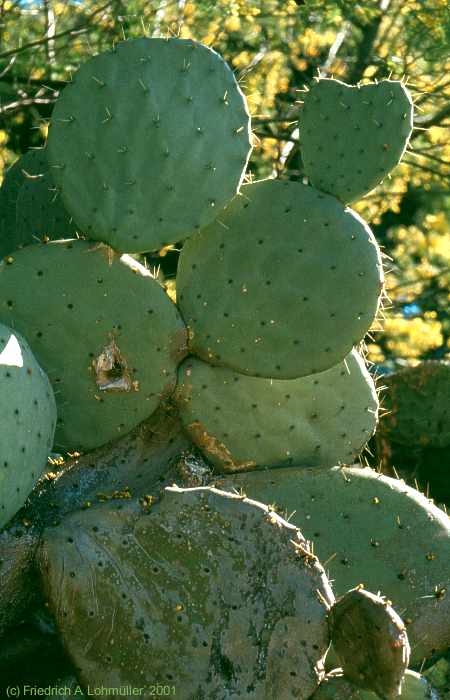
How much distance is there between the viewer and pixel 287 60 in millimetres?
5832

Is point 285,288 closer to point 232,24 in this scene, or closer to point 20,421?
point 20,421

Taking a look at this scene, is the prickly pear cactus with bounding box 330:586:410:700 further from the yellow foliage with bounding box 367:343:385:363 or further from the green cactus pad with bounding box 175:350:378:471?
the yellow foliage with bounding box 367:343:385:363

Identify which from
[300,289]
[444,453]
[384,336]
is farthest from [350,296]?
[384,336]

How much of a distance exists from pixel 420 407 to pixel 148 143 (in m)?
2.11

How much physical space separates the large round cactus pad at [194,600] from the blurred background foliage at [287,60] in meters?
2.05

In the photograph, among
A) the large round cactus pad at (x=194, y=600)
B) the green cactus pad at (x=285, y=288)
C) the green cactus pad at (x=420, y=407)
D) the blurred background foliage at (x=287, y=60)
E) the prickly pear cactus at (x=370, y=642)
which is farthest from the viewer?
the blurred background foliage at (x=287, y=60)

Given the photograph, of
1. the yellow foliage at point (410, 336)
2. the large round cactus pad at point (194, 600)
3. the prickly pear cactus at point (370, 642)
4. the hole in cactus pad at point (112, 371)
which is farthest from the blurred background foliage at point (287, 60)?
the prickly pear cactus at point (370, 642)

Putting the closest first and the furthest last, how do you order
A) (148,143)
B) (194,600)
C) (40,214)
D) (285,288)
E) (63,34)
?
1. (194,600)
2. (148,143)
3. (285,288)
4. (40,214)
5. (63,34)

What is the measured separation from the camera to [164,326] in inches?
120

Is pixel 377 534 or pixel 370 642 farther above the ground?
pixel 370 642

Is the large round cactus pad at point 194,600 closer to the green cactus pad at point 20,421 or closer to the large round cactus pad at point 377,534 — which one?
the green cactus pad at point 20,421

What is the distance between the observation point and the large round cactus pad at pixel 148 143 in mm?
2938

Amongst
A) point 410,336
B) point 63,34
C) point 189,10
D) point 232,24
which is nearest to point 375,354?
point 410,336

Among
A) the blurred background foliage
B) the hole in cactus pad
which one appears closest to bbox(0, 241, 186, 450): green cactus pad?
the hole in cactus pad
